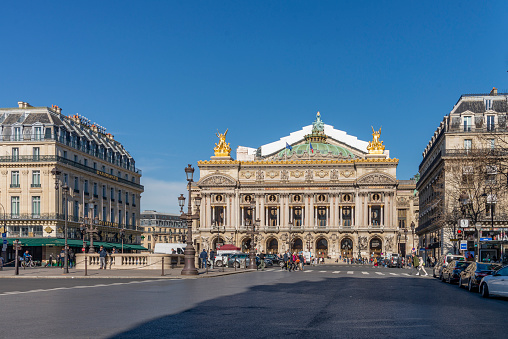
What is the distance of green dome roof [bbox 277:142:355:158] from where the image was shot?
13825cm

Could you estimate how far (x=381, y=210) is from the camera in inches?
4852

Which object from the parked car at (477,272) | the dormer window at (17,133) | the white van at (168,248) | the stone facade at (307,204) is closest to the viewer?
the parked car at (477,272)

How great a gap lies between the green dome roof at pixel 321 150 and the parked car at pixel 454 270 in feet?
324

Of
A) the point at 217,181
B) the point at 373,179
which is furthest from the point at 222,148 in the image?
the point at 373,179

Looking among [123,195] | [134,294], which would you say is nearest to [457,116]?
[123,195]

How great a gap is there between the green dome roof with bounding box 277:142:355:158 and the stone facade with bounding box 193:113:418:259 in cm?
825

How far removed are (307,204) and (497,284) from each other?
103 m

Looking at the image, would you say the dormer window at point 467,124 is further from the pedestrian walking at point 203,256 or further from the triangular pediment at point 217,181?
the triangular pediment at point 217,181

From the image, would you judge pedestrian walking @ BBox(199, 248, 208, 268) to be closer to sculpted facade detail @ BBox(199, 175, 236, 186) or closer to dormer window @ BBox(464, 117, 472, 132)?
dormer window @ BBox(464, 117, 472, 132)

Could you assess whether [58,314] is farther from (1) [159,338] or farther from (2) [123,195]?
(2) [123,195]

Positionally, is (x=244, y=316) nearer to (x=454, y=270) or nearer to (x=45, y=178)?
(x=454, y=270)

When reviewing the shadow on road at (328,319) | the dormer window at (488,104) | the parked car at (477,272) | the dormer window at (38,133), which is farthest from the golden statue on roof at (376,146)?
the shadow on road at (328,319)

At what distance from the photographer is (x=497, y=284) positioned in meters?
22.6

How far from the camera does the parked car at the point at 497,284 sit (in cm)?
2222
